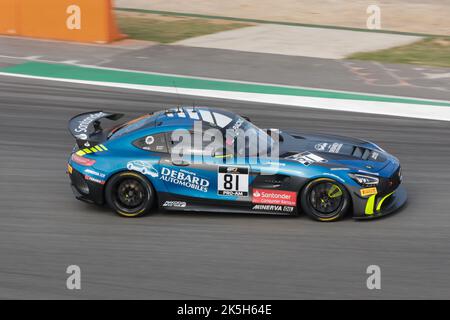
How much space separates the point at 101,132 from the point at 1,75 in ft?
22.1

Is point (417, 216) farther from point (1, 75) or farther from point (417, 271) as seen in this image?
point (1, 75)

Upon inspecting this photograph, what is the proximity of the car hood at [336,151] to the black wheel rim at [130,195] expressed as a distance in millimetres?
1778

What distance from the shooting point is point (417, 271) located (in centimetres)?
910

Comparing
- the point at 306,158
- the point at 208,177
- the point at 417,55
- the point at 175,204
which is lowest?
the point at 175,204

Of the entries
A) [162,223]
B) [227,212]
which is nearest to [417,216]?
[227,212]

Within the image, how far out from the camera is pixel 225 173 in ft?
33.9

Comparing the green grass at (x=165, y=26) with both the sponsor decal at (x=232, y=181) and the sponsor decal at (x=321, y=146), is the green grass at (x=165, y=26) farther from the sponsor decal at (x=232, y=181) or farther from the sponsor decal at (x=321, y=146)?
the sponsor decal at (x=232, y=181)

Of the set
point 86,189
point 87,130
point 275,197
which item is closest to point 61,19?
point 87,130

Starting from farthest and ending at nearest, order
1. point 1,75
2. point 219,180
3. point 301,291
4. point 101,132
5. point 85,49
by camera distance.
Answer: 1. point 85,49
2. point 1,75
3. point 101,132
4. point 219,180
5. point 301,291

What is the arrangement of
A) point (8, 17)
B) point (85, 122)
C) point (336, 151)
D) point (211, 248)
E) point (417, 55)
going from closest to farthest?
point (211, 248)
point (336, 151)
point (85, 122)
point (417, 55)
point (8, 17)

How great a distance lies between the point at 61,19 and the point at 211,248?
11.1 meters

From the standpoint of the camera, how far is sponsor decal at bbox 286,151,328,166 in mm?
10305

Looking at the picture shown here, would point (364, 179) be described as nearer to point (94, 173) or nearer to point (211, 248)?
point (211, 248)

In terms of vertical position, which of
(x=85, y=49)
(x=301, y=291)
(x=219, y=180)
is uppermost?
(x=85, y=49)
